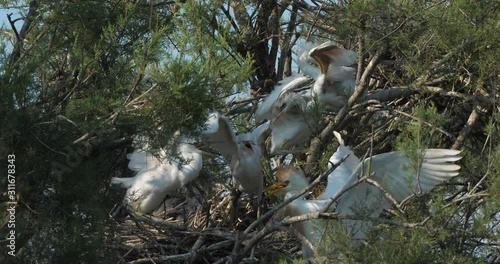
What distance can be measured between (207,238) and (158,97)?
4.94ft

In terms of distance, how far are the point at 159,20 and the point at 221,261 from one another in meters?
1.09

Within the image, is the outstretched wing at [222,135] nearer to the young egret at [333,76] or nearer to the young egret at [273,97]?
the young egret at [273,97]

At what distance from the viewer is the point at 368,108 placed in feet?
18.5

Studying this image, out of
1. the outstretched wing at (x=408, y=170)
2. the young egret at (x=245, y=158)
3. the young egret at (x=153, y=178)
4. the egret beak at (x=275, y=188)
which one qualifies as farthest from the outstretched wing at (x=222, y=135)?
the outstretched wing at (x=408, y=170)

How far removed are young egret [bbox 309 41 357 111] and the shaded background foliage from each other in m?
0.26

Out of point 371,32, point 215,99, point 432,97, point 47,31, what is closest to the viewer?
point 215,99

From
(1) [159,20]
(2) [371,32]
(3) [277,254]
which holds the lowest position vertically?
(3) [277,254]

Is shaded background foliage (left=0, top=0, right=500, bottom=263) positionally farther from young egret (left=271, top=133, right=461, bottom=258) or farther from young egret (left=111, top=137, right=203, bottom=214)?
young egret (left=111, top=137, right=203, bottom=214)

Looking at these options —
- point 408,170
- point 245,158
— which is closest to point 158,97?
point 408,170

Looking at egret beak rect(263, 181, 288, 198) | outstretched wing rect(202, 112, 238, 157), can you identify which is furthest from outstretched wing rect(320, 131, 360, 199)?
outstretched wing rect(202, 112, 238, 157)

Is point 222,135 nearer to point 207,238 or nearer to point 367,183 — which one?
point 207,238

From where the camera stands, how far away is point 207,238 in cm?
538

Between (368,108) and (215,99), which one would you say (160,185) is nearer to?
(368,108)

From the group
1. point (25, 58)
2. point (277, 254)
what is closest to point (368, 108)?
point (277, 254)
